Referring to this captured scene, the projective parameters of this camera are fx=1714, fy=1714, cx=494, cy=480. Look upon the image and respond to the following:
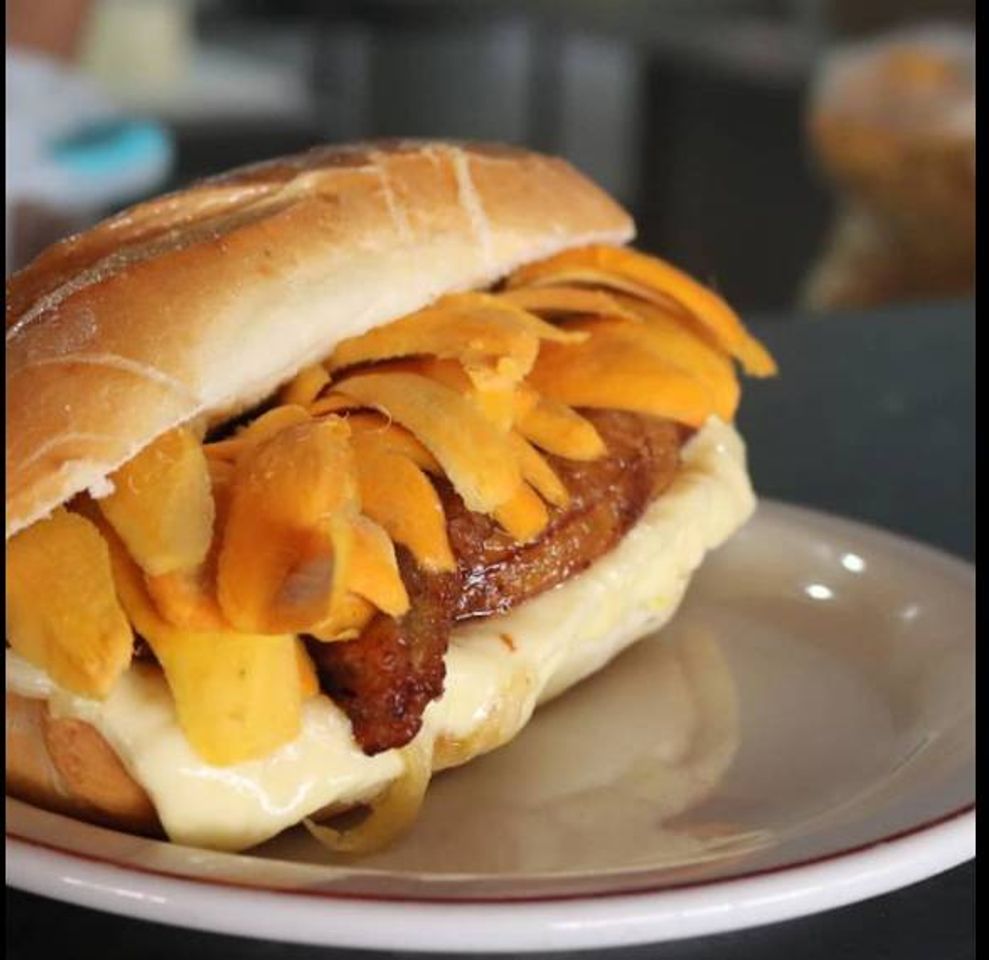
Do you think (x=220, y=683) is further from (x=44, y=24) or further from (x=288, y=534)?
(x=44, y=24)

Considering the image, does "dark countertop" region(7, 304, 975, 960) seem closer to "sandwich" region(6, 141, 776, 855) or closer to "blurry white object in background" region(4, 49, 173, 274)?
"sandwich" region(6, 141, 776, 855)

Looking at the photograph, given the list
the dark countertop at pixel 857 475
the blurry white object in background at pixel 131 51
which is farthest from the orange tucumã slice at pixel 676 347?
the blurry white object in background at pixel 131 51

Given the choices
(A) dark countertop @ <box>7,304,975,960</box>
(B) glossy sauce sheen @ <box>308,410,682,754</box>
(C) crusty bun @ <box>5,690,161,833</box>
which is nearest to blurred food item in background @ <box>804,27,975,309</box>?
(A) dark countertop @ <box>7,304,975,960</box>

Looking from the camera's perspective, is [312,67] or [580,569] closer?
[580,569]

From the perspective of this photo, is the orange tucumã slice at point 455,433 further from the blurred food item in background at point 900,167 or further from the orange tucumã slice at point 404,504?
the blurred food item in background at point 900,167
